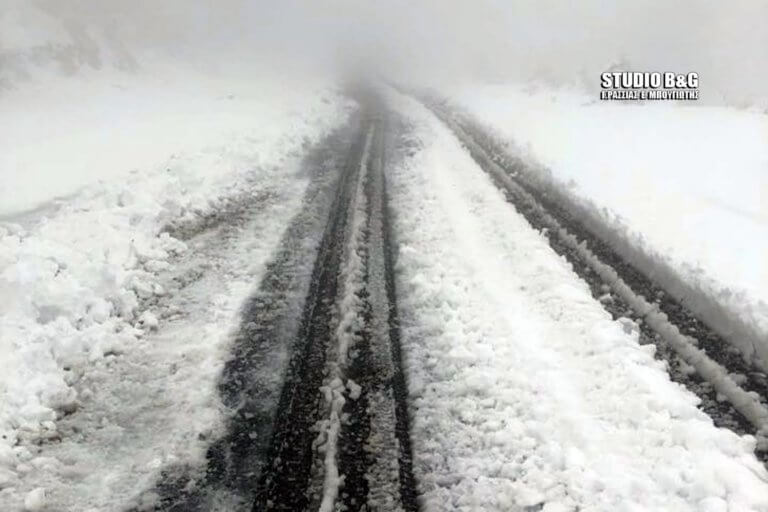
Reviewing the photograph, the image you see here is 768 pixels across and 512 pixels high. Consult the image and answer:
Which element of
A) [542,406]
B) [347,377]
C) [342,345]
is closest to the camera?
[542,406]

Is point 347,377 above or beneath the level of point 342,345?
beneath

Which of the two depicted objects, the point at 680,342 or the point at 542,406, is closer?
the point at 542,406

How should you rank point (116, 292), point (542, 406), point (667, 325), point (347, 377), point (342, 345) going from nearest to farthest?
point (542, 406) → point (347, 377) → point (342, 345) → point (667, 325) → point (116, 292)

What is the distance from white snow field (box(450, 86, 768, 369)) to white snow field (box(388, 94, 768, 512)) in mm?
1170

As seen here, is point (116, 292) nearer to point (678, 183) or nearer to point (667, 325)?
point (667, 325)

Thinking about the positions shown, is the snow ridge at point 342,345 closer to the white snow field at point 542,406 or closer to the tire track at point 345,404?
the tire track at point 345,404

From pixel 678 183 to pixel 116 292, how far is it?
8.83 m

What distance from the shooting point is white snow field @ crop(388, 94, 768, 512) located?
11.1ft

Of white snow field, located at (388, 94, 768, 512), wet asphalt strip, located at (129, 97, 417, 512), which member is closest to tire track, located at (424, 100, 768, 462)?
white snow field, located at (388, 94, 768, 512)

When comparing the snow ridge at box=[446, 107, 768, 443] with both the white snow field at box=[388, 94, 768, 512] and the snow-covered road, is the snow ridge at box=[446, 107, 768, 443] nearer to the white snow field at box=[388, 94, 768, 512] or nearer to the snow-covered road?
the snow-covered road

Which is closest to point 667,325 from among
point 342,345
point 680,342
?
point 680,342

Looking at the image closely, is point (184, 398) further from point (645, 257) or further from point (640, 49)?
point (640, 49)

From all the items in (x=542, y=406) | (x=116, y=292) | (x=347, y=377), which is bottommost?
(x=542, y=406)

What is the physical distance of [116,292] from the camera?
5746 mm
